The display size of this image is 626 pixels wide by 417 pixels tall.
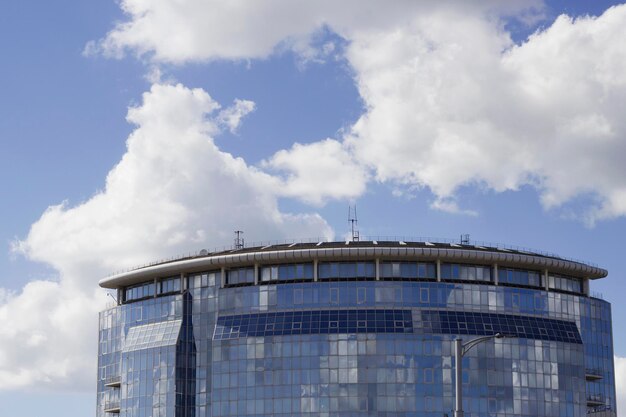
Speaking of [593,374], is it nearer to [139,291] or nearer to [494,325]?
[494,325]

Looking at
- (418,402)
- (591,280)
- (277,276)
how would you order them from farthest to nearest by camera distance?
(591,280), (277,276), (418,402)

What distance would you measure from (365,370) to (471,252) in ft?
59.2

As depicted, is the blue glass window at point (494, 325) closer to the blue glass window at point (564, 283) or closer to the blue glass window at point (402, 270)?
the blue glass window at point (402, 270)

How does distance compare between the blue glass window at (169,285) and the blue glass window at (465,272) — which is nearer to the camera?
the blue glass window at (465,272)

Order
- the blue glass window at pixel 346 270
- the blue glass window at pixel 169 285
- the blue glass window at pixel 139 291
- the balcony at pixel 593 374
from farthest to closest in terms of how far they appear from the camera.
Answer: the blue glass window at pixel 139 291, the balcony at pixel 593 374, the blue glass window at pixel 169 285, the blue glass window at pixel 346 270

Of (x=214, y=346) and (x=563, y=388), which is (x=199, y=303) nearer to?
(x=214, y=346)

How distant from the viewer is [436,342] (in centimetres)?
11719

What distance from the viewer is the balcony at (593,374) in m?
130

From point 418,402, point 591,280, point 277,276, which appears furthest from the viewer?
point 591,280

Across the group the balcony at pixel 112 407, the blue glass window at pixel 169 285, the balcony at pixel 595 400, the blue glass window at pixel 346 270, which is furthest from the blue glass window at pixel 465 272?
the balcony at pixel 112 407

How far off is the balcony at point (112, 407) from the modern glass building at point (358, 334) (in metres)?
1.32

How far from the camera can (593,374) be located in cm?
13062

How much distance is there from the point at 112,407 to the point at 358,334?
114ft

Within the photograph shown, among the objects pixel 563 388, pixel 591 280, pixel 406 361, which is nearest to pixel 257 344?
pixel 406 361
